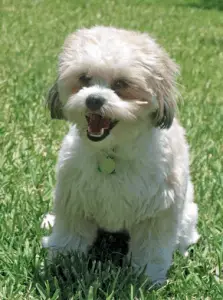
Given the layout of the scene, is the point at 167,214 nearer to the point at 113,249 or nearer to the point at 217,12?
the point at 113,249

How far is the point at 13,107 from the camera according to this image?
19.5 feet

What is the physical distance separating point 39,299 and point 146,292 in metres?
0.56

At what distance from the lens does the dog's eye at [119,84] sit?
3.07 m

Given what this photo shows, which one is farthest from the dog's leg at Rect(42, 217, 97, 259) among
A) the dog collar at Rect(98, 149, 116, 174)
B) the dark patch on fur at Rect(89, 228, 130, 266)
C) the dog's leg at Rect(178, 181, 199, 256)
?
the dog's leg at Rect(178, 181, 199, 256)

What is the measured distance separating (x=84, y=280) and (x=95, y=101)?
3.17 feet

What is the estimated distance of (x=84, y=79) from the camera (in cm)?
312

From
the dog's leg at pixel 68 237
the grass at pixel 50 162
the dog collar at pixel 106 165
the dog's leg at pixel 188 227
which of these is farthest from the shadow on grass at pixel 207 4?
the dog collar at pixel 106 165

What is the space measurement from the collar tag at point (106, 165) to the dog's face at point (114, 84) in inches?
6.1

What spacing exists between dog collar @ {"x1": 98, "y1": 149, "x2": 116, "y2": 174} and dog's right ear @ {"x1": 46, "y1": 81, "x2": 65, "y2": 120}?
303 mm

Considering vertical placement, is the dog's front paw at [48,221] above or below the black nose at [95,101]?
below

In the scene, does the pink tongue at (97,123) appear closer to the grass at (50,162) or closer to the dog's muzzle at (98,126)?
the dog's muzzle at (98,126)

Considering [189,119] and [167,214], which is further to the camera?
[189,119]

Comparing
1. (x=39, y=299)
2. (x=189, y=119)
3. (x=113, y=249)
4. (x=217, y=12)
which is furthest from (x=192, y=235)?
(x=217, y=12)

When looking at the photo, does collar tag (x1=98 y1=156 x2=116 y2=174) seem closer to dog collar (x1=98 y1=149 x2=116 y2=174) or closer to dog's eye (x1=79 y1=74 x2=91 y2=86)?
dog collar (x1=98 y1=149 x2=116 y2=174)
